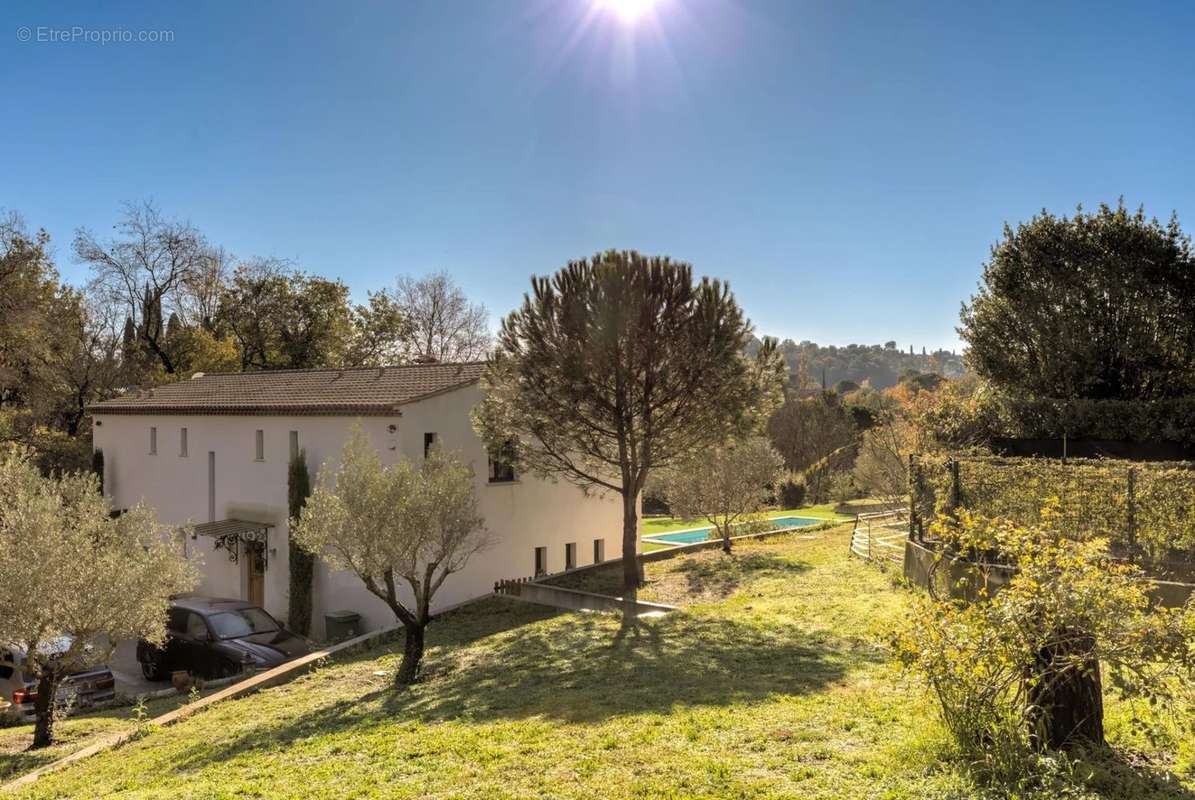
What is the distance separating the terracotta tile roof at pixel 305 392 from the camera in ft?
67.7

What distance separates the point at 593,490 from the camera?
23484 millimetres

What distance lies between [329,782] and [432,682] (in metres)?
5.03

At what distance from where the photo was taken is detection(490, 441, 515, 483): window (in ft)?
65.2

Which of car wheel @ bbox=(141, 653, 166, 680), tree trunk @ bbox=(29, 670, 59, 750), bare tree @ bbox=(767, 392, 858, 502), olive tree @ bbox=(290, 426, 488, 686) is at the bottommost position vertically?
car wheel @ bbox=(141, 653, 166, 680)

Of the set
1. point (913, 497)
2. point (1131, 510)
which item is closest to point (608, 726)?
point (1131, 510)

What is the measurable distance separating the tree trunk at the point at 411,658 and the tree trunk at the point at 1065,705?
9417 millimetres

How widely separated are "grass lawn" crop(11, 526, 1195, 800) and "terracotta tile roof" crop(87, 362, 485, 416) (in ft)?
24.3

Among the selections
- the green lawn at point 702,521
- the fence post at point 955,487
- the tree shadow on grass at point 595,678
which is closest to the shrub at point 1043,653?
the tree shadow on grass at point 595,678

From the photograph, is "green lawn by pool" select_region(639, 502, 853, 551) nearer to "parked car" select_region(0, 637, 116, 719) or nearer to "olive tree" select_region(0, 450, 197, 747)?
"parked car" select_region(0, 637, 116, 719)

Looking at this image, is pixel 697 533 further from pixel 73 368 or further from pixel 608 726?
pixel 73 368

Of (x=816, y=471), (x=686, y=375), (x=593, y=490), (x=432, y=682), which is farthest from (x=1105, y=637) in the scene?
(x=816, y=471)

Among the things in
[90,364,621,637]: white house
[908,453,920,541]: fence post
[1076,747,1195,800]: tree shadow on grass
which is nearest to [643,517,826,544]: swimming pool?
[90,364,621,637]: white house

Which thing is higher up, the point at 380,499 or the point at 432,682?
the point at 380,499

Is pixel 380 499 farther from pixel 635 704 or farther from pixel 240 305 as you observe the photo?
pixel 240 305
